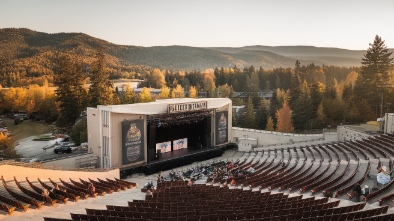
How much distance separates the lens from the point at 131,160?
1160 inches

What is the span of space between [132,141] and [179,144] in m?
7.76

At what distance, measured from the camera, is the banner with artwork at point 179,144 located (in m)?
35.7

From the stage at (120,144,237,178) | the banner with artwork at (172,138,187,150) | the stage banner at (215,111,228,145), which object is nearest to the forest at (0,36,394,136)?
the stage banner at (215,111,228,145)

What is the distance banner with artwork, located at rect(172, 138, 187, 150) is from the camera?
35656 mm

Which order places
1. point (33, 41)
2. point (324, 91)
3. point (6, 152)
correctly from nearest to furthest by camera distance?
point (6, 152) → point (324, 91) → point (33, 41)

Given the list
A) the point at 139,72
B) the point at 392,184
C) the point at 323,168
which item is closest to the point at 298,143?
the point at 323,168

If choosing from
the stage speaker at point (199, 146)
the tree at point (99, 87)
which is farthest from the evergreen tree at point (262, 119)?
the tree at point (99, 87)

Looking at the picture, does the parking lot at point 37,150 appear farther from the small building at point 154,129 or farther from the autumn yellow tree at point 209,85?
the autumn yellow tree at point 209,85

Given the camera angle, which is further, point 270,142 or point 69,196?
point 270,142

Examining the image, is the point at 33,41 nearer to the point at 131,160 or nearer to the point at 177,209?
the point at 131,160

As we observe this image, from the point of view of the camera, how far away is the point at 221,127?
126 ft

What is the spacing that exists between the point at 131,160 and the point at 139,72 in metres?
116

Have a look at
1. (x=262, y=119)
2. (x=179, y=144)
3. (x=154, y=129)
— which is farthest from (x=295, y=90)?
(x=154, y=129)

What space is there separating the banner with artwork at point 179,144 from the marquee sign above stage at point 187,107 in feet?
14.3
